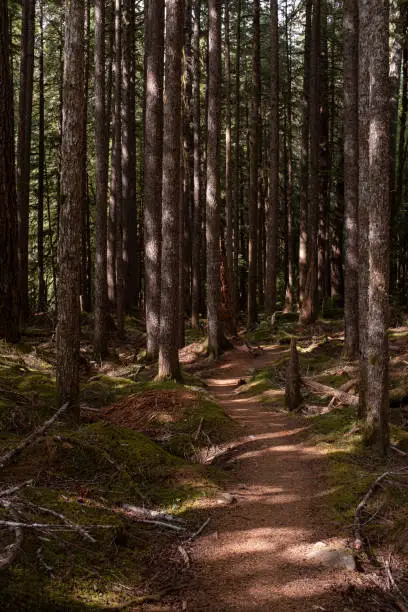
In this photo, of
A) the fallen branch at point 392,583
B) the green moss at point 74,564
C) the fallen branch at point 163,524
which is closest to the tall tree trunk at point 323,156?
the fallen branch at point 163,524

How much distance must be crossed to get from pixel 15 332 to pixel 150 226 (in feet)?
15.5

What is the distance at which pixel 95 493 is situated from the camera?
241 inches

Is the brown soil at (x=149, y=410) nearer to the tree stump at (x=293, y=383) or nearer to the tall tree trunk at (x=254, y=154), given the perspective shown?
the tree stump at (x=293, y=383)

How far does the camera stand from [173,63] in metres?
12.3

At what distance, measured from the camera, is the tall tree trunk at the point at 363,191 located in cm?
862

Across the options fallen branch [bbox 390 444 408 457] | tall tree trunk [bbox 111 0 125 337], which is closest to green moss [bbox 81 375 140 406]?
fallen branch [bbox 390 444 408 457]

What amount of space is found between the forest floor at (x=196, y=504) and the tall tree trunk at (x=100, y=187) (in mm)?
4761

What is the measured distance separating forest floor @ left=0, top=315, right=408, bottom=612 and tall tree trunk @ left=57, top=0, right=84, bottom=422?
87cm

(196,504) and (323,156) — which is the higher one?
(323,156)

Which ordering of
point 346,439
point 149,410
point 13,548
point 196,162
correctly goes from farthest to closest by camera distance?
point 196,162, point 149,410, point 346,439, point 13,548

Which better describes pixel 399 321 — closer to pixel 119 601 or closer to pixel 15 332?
pixel 15 332

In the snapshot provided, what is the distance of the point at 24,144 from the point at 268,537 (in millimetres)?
17976

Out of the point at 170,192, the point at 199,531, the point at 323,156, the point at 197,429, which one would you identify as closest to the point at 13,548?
the point at 199,531

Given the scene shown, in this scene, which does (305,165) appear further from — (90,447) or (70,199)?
(90,447)
